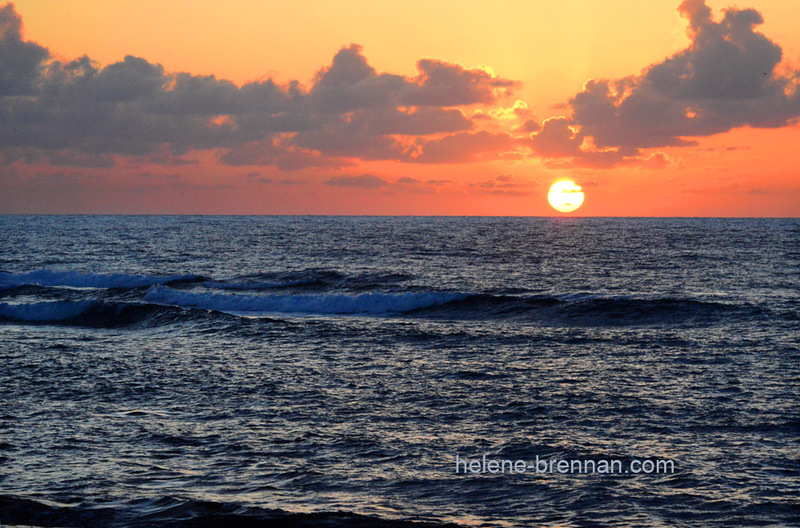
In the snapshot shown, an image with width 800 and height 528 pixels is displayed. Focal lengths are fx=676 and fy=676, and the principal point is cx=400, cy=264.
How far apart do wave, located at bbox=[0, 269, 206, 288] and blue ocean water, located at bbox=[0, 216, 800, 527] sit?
12.4 metres

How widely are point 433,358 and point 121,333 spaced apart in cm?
1595

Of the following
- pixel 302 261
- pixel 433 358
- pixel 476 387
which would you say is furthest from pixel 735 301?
pixel 302 261

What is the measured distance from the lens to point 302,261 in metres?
69.4

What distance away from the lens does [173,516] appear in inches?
443

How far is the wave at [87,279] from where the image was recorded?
170ft

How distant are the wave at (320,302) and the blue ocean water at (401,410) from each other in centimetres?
26

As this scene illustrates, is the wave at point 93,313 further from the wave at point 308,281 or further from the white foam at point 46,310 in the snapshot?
the wave at point 308,281

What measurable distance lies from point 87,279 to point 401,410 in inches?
1738

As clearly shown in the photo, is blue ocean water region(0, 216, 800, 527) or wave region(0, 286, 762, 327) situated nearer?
blue ocean water region(0, 216, 800, 527)

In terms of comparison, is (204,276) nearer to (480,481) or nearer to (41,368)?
(41,368)

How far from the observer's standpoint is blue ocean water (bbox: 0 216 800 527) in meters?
11.8

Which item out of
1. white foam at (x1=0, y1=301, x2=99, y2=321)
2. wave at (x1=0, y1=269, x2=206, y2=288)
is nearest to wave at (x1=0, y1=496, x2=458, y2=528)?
white foam at (x1=0, y1=301, x2=99, y2=321)

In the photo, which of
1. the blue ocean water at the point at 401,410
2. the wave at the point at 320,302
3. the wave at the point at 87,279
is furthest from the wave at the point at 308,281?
the blue ocean water at the point at 401,410

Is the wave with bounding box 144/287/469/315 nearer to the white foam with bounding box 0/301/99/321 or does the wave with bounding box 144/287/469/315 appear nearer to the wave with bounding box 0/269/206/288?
the white foam with bounding box 0/301/99/321
